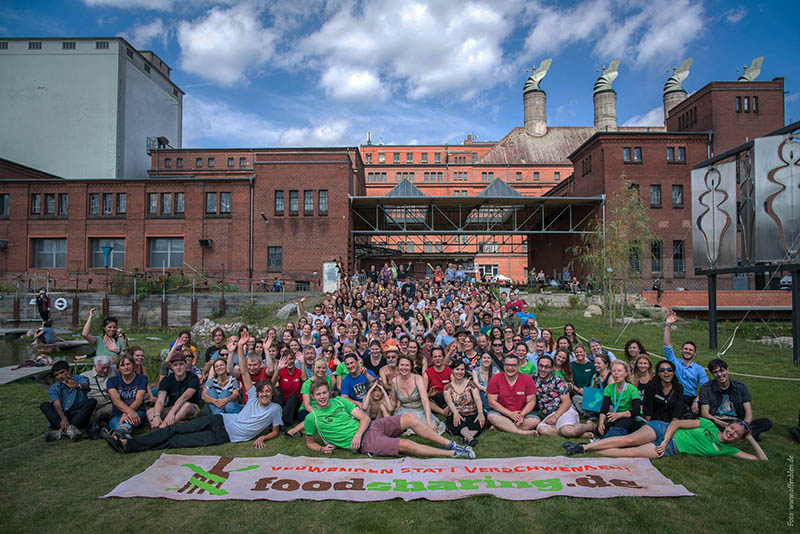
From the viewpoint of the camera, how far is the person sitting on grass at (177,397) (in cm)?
651

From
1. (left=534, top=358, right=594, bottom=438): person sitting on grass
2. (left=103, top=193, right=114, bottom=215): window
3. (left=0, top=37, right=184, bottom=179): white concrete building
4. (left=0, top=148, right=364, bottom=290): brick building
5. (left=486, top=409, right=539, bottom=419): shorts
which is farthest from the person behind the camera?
(left=0, top=37, right=184, bottom=179): white concrete building

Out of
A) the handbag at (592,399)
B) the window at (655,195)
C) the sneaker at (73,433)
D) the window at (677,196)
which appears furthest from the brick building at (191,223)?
the handbag at (592,399)

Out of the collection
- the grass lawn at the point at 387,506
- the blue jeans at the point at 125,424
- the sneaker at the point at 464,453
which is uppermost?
the blue jeans at the point at 125,424

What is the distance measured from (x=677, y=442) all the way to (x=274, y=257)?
27.4m

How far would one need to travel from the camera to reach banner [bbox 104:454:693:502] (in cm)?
451

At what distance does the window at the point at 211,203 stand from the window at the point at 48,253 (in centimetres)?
1036

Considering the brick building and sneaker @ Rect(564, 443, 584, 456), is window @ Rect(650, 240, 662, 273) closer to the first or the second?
the brick building

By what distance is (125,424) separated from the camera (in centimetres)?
640

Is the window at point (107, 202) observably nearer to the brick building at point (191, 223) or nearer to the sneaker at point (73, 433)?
the brick building at point (191, 223)

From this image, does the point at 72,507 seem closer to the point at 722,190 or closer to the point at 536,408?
the point at 536,408

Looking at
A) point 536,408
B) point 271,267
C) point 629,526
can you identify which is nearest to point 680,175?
point 271,267

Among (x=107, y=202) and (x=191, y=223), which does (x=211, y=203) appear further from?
(x=107, y=202)

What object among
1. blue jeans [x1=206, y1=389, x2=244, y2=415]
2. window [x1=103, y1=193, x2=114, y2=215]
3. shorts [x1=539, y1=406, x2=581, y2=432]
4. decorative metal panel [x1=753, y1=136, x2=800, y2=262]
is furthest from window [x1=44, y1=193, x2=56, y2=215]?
decorative metal panel [x1=753, y1=136, x2=800, y2=262]

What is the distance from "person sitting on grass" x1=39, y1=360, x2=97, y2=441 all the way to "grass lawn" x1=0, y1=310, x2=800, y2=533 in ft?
1.13
